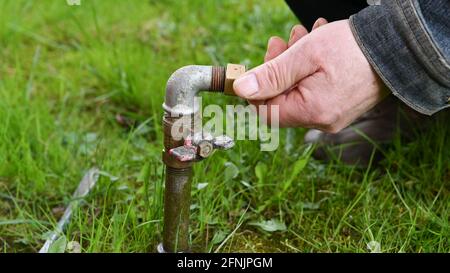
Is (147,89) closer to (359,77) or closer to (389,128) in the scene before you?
(389,128)

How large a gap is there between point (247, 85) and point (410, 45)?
0.34m

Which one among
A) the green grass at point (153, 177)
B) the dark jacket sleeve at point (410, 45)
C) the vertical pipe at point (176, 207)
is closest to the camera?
the dark jacket sleeve at point (410, 45)

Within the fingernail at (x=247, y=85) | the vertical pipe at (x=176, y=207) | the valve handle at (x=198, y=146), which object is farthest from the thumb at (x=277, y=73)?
the vertical pipe at (x=176, y=207)

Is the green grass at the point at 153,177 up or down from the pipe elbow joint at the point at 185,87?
down

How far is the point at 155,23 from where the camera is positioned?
2885 mm

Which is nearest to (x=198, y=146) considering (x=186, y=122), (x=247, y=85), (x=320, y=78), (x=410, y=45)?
(x=186, y=122)

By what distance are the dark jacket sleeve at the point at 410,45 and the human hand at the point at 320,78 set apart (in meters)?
0.03

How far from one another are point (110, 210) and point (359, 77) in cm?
75

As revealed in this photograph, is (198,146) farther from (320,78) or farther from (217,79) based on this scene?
(320,78)

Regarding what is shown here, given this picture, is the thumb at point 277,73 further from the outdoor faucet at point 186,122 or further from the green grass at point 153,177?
the green grass at point 153,177

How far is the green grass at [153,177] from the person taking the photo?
157cm

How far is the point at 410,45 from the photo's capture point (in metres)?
1.26
